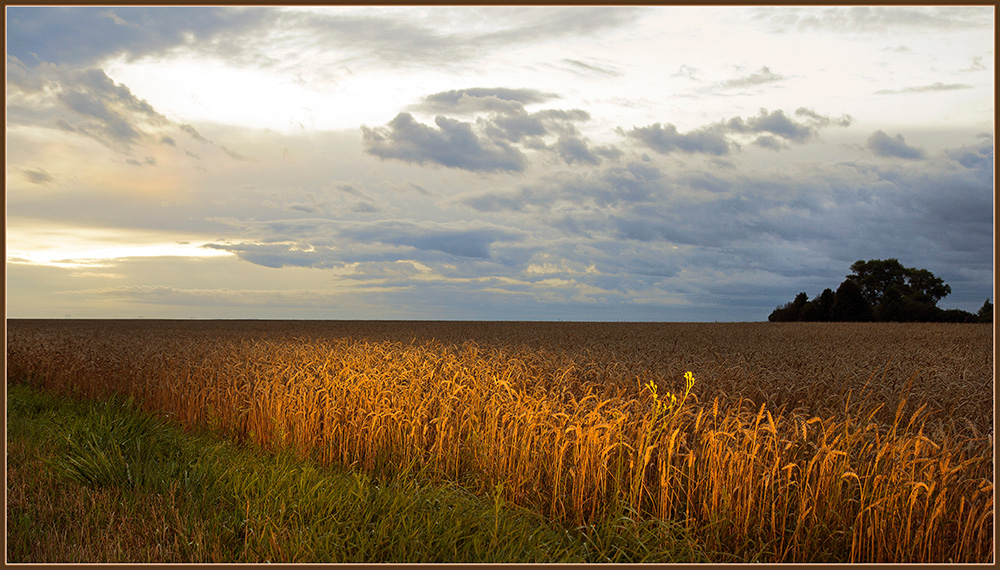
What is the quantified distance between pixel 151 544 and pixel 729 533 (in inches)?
179

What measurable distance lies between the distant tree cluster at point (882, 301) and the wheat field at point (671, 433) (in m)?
50.9

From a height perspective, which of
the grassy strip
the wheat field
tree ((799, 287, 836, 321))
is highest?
tree ((799, 287, 836, 321))

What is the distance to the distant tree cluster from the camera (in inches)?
2140

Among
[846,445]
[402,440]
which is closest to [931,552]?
[846,445]

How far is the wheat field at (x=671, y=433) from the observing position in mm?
4504

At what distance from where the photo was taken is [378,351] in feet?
38.6

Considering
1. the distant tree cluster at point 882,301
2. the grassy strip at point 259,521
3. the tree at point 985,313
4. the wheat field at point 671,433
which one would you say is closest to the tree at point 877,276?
the distant tree cluster at point 882,301

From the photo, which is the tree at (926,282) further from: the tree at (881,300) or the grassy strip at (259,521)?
the grassy strip at (259,521)

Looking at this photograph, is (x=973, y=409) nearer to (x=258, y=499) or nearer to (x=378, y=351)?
(x=258, y=499)

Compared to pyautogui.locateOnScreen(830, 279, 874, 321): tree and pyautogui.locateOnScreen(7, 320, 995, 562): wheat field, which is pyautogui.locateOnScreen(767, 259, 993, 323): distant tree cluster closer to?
pyautogui.locateOnScreen(830, 279, 874, 321): tree

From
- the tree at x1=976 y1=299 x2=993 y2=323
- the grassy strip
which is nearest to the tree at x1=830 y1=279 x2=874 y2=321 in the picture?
the tree at x1=976 y1=299 x2=993 y2=323

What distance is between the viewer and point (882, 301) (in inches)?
2530

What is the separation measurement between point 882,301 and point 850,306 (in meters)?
8.14

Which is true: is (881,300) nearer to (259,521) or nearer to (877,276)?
(877,276)
